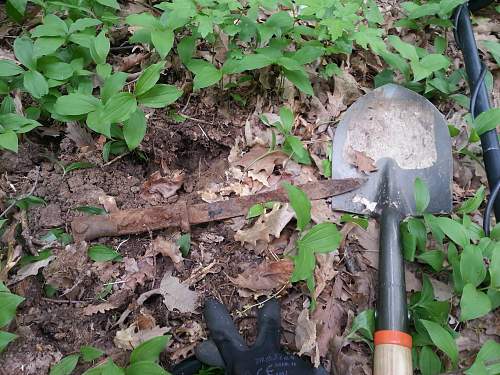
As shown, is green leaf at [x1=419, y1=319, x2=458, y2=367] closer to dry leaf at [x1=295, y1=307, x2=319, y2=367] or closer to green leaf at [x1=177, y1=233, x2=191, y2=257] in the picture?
dry leaf at [x1=295, y1=307, x2=319, y2=367]

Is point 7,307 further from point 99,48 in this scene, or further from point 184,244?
point 99,48

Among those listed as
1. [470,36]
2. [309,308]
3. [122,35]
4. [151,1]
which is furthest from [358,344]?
[151,1]

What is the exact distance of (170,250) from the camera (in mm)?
1856

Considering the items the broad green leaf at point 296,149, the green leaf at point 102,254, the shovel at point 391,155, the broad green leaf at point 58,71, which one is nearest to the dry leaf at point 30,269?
the green leaf at point 102,254

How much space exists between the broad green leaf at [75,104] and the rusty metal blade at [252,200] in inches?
23.9

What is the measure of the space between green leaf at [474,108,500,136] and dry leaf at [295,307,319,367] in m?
1.17

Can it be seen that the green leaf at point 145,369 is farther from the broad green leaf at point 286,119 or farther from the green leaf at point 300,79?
the green leaf at point 300,79

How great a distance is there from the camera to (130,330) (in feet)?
5.43

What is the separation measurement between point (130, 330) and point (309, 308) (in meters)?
0.69

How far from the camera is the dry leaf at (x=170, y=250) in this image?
6.06 feet

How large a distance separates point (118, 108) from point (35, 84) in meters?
0.46

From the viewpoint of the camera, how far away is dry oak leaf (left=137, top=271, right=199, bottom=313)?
68.7 inches

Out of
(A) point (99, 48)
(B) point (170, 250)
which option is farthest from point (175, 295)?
(A) point (99, 48)

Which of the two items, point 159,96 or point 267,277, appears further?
point 159,96
